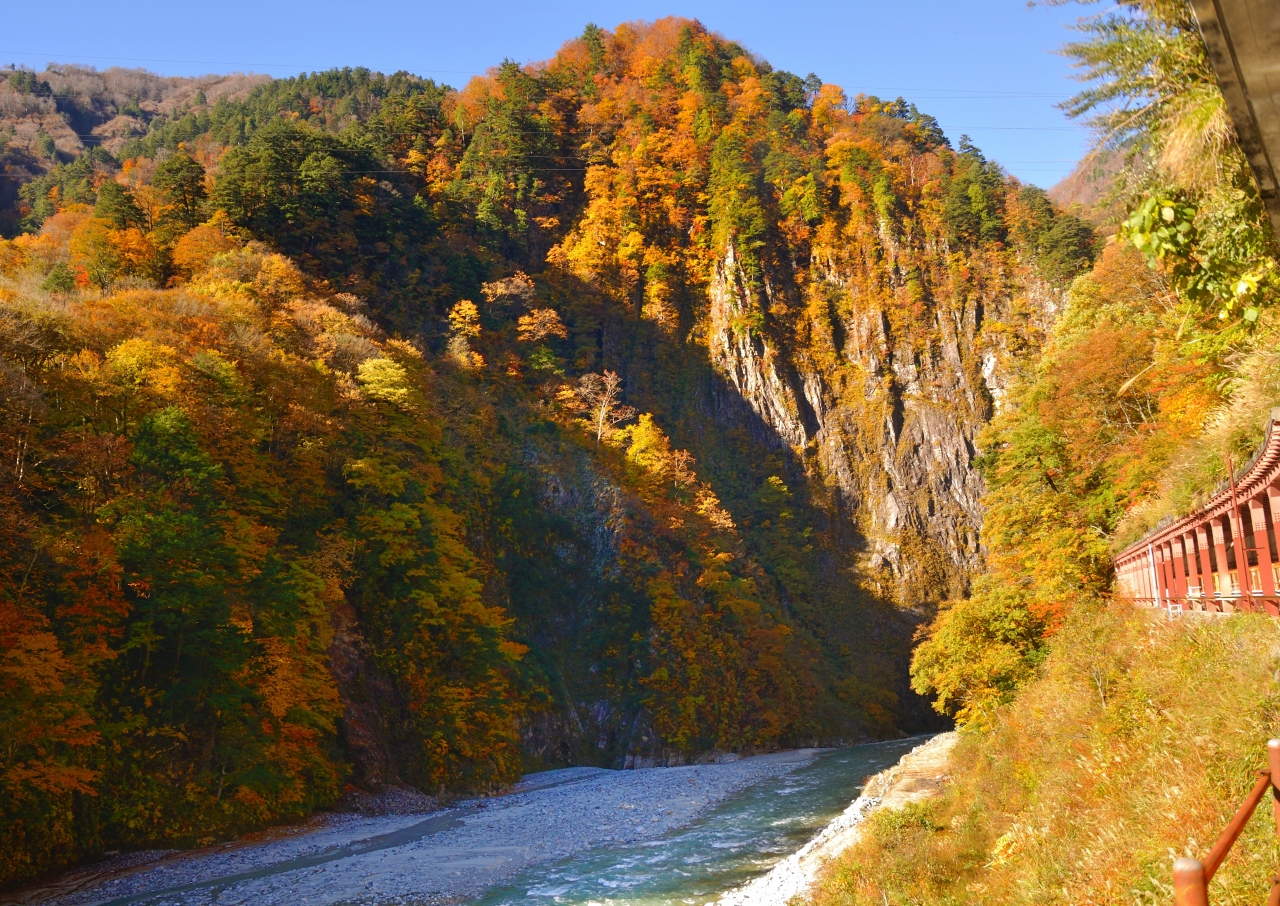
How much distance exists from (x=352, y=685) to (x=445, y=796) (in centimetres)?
478

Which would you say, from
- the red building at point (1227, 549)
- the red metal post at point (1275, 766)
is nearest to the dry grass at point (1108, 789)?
the red building at point (1227, 549)

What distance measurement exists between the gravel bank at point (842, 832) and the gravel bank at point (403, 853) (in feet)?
16.2

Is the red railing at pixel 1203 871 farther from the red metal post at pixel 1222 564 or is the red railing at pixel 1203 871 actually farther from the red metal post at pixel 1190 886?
the red metal post at pixel 1222 564

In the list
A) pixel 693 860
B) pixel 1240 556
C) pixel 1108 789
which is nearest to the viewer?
pixel 1108 789

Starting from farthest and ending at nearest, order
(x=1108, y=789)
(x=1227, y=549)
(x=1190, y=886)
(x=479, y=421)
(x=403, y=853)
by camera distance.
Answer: (x=479, y=421) < (x=403, y=853) < (x=1227, y=549) < (x=1108, y=789) < (x=1190, y=886)

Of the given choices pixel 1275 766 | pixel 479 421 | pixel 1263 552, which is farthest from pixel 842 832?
pixel 479 421

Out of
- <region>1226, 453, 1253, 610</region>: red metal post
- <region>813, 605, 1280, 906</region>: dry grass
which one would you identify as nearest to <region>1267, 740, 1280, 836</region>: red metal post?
<region>813, 605, 1280, 906</region>: dry grass

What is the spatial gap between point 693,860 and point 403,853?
6778 mm

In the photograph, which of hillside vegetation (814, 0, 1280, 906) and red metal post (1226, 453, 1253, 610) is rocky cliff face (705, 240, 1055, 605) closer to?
hillside vegetation (814, 0, 1280, 906)

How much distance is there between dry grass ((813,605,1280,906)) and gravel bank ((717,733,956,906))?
1.15 metres

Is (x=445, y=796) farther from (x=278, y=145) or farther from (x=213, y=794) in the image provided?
(x=278, y=145)

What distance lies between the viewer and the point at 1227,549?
1524 cm

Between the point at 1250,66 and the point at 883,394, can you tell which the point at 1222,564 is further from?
the point at 883,394

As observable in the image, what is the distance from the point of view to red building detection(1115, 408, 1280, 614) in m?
11.9
